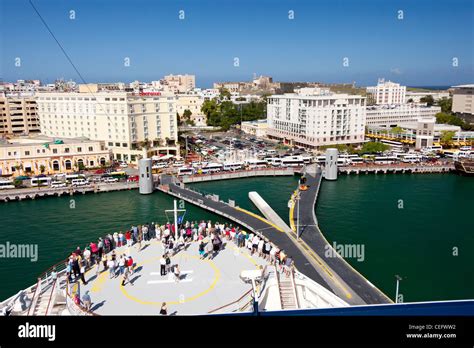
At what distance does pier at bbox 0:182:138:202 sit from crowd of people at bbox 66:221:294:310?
2206 centimetres

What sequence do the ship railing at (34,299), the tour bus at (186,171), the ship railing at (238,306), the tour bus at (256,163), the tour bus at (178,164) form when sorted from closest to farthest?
the ship railing at (238,306) < the ship railing at (34,299) < the tour bus at (186,171) < the tour bus at (178,164) < the tour bus at (256,163)

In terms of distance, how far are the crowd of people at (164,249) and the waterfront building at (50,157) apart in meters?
31.2

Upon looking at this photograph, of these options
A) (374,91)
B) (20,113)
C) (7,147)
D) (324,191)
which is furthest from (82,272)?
(374,91)

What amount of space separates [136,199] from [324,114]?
31968 mm

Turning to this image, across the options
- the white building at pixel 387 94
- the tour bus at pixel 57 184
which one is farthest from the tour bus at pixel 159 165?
the white building at pixel 387 94

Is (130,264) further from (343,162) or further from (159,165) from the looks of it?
(343,162)

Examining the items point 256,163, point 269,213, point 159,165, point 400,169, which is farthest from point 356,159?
point 269,213

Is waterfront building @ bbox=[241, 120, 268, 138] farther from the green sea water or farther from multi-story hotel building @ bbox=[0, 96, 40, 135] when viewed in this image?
multi-story hotel building @ bbox=[0, 96, 40, 135]

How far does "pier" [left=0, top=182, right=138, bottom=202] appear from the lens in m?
34.8

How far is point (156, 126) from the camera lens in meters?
53.3

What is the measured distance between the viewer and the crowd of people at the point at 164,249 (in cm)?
1293

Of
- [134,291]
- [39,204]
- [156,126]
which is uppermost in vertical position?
[156,126]

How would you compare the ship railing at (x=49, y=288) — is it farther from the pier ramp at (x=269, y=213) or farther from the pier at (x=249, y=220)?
the pier ramp at (x=269, y=213)
